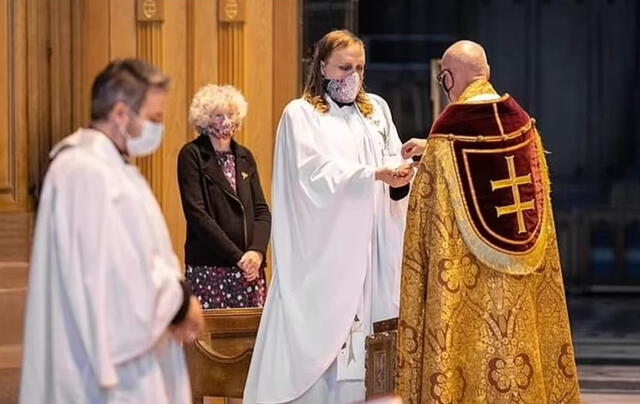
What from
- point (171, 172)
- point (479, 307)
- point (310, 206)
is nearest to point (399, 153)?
point (310, 206)

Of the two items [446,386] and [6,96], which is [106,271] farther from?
[6,96]

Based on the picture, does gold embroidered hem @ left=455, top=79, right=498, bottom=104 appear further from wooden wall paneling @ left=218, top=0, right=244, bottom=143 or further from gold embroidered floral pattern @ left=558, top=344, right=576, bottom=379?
wooden wall paneling @ left=218, top=0, right=244, bottom=143

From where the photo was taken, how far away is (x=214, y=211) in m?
7.45

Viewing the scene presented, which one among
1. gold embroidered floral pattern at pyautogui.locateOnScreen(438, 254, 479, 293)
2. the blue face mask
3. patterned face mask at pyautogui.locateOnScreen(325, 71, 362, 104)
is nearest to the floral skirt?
patterned face mask at pyautogui.locateOnScreen(325, 71, 362, 104)

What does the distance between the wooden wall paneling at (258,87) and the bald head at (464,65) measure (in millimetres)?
2687

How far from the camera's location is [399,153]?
22.9 ft

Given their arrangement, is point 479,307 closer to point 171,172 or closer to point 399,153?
point 399,153

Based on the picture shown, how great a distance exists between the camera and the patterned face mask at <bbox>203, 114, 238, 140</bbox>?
7.50 metres

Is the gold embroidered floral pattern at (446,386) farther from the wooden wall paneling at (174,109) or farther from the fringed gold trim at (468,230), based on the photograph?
the wooden wall paneling at (174,109)

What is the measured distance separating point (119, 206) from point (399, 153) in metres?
2.84

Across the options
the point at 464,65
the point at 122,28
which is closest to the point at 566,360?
the point at 464,65

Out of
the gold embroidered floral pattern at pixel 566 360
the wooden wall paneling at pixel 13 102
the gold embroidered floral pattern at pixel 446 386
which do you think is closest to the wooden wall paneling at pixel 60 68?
the wooden wall paneling at pixel 13 102

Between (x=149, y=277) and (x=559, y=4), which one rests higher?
(x=559, y=4)

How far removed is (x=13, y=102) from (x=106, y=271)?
15.4 feet
